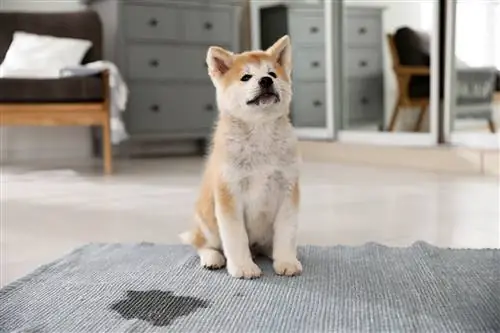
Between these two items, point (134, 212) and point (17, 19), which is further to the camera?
point (17, 19)

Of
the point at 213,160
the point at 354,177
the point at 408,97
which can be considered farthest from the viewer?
the point at 408,97

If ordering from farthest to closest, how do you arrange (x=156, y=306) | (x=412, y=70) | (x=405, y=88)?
(x=405, y=88) → (x=412, y=70) → (x=156, y=306)

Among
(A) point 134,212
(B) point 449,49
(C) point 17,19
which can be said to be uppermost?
(C) point 17,19

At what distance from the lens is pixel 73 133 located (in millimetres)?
4793

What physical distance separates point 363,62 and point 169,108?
1.40 meters

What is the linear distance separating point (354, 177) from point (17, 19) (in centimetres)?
248

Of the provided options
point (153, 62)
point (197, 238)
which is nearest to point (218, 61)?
point (197, 238)

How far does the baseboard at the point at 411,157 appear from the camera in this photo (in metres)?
3.23

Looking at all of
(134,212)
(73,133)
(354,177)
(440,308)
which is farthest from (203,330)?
(73,133)

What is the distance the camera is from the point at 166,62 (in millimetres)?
4465

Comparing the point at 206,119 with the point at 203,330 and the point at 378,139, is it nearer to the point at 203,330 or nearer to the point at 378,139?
the point at 378,139

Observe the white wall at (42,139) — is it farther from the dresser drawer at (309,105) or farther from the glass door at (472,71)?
the glass door at (472,71)

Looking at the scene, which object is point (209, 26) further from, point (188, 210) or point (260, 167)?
point (260, 167)

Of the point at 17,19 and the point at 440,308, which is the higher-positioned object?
the point at 17,19
